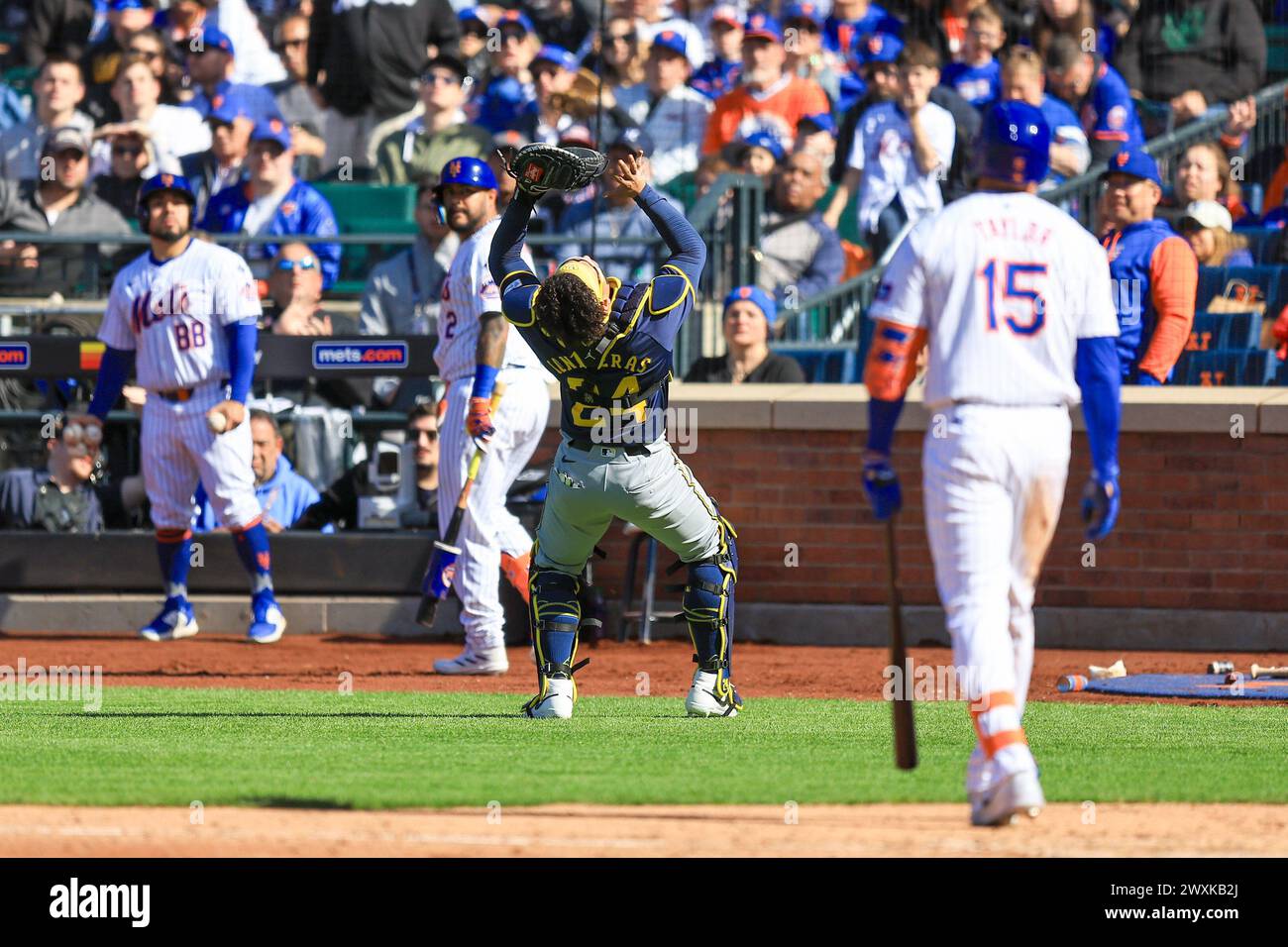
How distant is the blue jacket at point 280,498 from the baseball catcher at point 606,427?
16.7ft

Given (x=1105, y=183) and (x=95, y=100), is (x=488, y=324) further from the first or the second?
(x=95, y=100)

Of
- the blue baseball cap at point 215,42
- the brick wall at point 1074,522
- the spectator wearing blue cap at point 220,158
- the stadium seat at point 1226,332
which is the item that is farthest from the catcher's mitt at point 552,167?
the blue baseball cap at point 215,42

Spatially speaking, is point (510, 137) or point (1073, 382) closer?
point (1073, 382)

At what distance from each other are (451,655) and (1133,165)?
4.70 m

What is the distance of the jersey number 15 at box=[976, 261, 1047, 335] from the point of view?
581 cm

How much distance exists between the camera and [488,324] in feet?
32.1

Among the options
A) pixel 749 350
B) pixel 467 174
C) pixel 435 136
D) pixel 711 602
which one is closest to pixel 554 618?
pixel 711 602

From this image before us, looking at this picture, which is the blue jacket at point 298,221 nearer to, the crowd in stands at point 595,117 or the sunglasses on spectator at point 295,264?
the crowd in stands at point 595,117

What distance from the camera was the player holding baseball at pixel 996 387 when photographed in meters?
5.72

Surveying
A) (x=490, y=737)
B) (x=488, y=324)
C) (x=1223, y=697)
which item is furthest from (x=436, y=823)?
(x=1223, y=697)

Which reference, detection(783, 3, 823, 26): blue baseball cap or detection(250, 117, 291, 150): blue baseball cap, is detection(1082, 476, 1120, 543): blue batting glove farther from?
detection(783, 3, 823, 26): blue baseball cap

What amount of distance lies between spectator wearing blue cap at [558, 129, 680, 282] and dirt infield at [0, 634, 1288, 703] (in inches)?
104

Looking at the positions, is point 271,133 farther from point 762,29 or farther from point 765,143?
point 762,29
